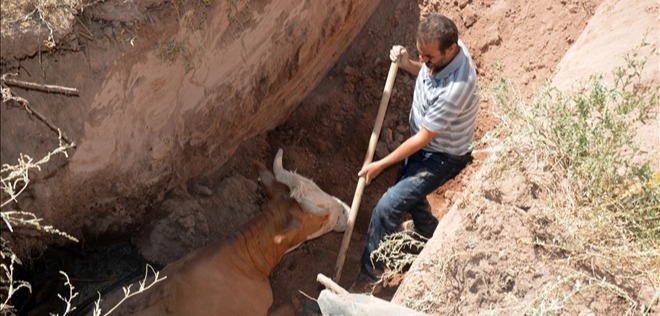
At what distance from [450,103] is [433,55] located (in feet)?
1.24

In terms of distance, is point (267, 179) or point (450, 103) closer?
point (450, 103)

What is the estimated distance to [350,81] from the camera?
837 centimetres

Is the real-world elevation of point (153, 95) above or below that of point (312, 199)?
above

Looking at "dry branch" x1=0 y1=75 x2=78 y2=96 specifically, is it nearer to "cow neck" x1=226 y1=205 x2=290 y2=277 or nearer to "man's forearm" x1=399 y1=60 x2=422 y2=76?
"cow neck" x1=226 y1=205 x2=290 y2=277

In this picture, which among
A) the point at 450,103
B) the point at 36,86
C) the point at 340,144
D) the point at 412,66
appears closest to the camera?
the point at 36,86

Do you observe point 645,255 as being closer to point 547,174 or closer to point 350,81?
point 547,174

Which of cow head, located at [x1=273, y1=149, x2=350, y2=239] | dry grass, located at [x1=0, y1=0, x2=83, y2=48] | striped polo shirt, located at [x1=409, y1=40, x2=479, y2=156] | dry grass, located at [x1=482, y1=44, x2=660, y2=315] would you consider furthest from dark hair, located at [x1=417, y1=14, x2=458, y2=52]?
dry grass, located at [x1=0, y1=0, x2=83, y2=48]

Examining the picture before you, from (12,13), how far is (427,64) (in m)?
3.00

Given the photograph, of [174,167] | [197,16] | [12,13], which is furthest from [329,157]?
[12,13]

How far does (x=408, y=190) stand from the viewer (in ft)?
20.3

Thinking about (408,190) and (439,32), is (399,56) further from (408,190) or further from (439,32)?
(408,190)

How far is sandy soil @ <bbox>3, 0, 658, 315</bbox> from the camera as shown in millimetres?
6777

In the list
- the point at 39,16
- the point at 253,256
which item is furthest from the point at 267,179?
the point at 39,16

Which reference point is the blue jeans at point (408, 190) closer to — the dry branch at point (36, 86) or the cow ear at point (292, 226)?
the cow ear at point (292, 226)
